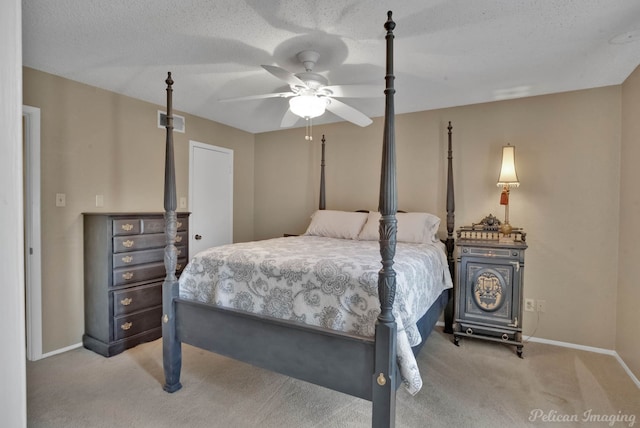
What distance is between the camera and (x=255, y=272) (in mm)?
1976

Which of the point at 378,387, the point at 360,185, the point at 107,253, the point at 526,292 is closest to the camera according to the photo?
the point at 378,387

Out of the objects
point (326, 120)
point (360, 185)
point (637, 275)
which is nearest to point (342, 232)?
point (360, 185)

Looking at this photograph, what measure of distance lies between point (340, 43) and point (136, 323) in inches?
110

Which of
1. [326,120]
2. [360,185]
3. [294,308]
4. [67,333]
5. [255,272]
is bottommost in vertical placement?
[67,333]

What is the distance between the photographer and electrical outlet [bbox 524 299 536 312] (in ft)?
10.1

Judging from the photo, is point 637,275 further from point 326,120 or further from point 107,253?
point 107,253

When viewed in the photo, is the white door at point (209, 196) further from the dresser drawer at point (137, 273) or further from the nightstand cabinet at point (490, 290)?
the nightstand cabinet at point (490, 290)

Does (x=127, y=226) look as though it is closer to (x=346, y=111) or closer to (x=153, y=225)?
(x=153, y=225)

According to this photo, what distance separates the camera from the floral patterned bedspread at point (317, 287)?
1637 mm

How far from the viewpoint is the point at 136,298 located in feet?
9.30

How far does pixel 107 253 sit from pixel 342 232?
2103 mm

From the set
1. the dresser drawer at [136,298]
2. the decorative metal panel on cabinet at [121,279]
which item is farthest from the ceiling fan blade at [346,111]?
the dresser drawer at [136,298]

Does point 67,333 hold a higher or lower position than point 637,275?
lower

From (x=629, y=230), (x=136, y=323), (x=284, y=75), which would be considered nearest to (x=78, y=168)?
(x=136, y=323)
